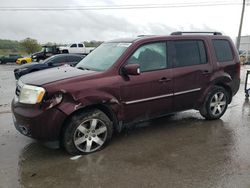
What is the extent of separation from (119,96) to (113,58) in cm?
71

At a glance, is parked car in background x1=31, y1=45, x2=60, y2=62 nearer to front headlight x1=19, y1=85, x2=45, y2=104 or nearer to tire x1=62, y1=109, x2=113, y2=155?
front headlight x1=19, y1=85, x2=45, y2=104

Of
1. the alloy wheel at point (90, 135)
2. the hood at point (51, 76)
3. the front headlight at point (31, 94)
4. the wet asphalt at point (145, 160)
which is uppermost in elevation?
the hood at point (51, 76)

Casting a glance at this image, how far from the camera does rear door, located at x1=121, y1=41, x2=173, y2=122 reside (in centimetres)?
453

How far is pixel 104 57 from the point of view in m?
4.90

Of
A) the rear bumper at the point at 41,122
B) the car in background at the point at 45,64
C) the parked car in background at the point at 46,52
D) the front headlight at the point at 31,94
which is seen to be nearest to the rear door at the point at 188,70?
the rear bumper at the point at 41,122

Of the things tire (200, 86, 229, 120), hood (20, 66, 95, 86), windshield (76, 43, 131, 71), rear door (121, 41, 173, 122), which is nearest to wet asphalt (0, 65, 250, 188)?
tire (200, 86, 229, 120)

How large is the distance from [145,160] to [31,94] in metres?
1.96

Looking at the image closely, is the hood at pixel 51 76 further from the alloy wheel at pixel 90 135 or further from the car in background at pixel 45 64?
the car in background at pixel 45 64

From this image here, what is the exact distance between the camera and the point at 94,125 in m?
4.21

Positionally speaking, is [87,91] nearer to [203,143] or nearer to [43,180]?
[43,180]

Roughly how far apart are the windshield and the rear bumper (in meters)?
1.17

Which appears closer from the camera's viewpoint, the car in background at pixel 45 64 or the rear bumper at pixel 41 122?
the rear bumper at pixel 41 122

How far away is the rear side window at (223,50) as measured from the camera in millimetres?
5752

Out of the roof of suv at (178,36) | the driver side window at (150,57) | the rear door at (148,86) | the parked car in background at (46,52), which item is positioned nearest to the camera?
the rear door at (148,86)
